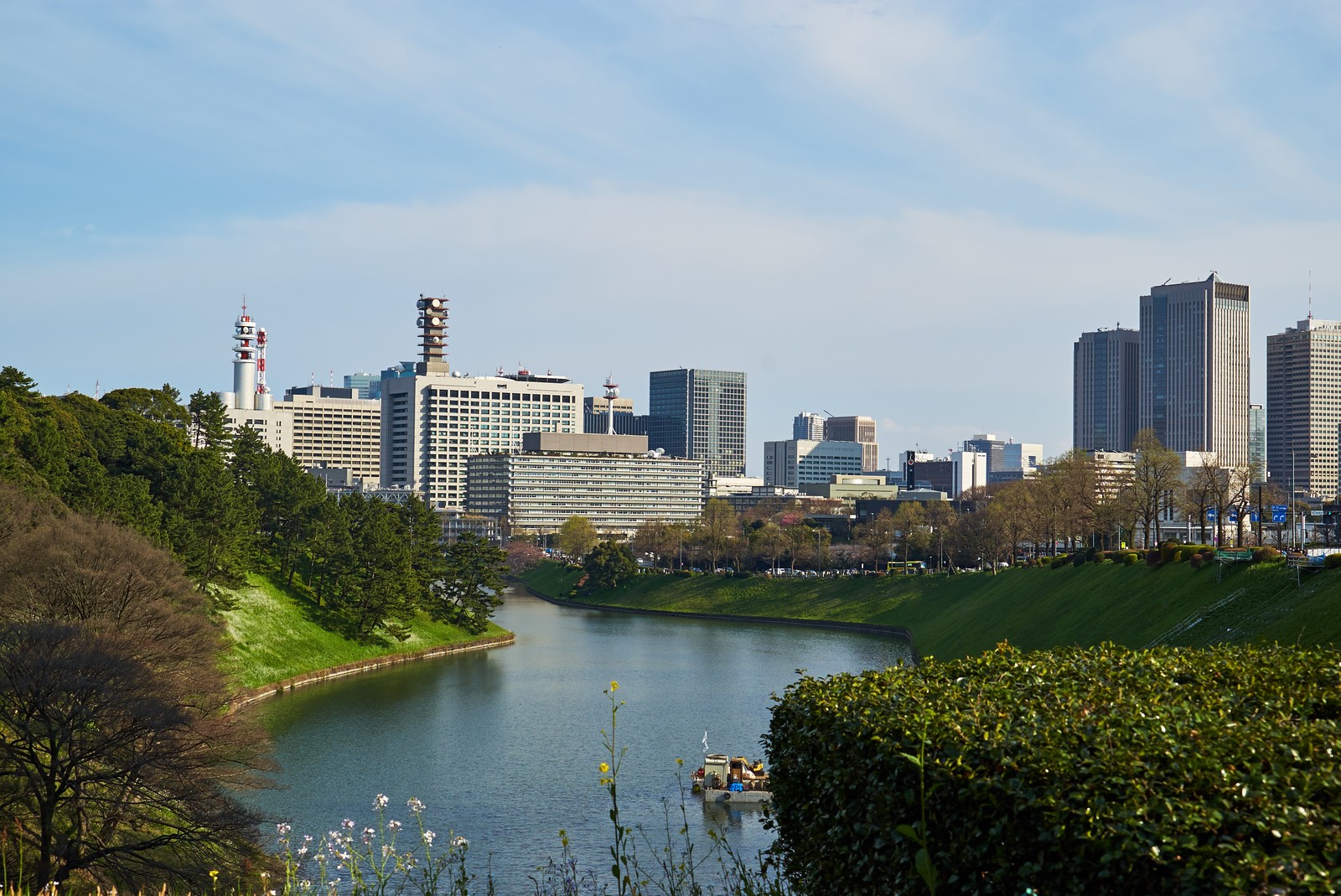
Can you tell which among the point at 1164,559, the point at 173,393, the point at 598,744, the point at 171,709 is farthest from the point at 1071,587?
the point at 173,393

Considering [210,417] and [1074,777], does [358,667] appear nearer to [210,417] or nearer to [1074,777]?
[210,417]

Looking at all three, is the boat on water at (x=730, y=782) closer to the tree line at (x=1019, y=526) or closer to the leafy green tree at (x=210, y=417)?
the tree line at (x=1019, y=526)

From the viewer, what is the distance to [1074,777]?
907 centimetres

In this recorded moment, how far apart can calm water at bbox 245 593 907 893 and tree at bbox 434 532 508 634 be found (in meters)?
4.31

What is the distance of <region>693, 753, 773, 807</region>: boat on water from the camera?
4169 centimetres

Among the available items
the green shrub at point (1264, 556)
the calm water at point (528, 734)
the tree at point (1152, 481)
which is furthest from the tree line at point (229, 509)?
the green shrub at point (1264, 556)

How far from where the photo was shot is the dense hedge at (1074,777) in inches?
314

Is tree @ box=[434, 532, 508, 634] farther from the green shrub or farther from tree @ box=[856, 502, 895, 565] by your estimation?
the green shrub

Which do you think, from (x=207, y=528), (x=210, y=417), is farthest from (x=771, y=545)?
(x=207, y=528)

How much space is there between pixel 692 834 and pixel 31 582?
23.6 metres

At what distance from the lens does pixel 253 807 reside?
38938 mm

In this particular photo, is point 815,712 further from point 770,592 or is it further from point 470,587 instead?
point 770,592

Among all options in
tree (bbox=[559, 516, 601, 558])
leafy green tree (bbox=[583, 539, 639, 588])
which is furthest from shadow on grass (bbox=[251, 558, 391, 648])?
tree (bbox=[559, 516, 601, 558])

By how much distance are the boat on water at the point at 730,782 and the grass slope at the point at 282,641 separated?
1207 inches
